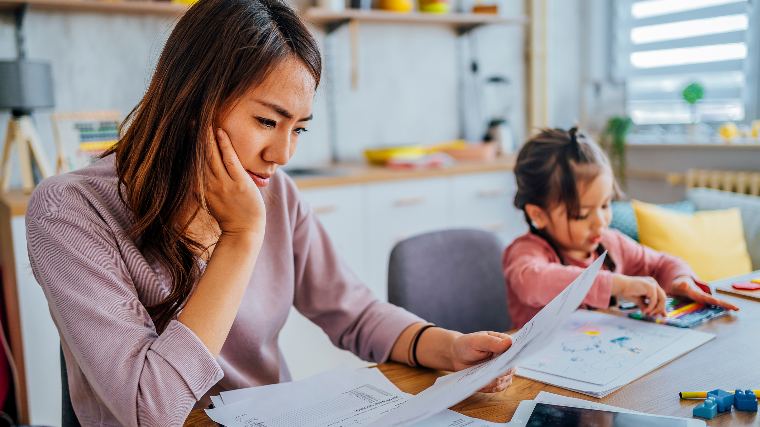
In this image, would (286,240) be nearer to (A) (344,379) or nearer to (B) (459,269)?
(A) (344,379)

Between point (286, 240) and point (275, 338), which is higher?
point (286, 240)

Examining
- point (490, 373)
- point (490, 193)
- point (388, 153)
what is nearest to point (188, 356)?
point (490, 373)

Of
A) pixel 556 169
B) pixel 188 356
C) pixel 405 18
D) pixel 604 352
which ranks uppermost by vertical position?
pixel 405 18

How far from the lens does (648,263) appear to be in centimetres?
166

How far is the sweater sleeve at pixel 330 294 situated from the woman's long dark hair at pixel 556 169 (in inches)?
21.6

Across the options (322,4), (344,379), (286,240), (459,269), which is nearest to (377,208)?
(322,4)

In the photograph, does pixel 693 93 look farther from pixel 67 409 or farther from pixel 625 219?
pixel 67 409

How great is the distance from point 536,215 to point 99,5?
1.95m

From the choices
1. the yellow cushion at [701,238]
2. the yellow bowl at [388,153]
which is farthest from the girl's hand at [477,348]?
the yellow bowl at [388,153]

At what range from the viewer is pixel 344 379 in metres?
1.00

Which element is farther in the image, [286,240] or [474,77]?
[474,77]

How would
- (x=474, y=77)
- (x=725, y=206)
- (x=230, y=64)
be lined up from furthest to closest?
1. (x=474, y=77)
2. (x=725, y=206)
3. (x=230, y=64)

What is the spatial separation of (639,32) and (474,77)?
1006mm

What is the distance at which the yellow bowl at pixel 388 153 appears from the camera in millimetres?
3241
